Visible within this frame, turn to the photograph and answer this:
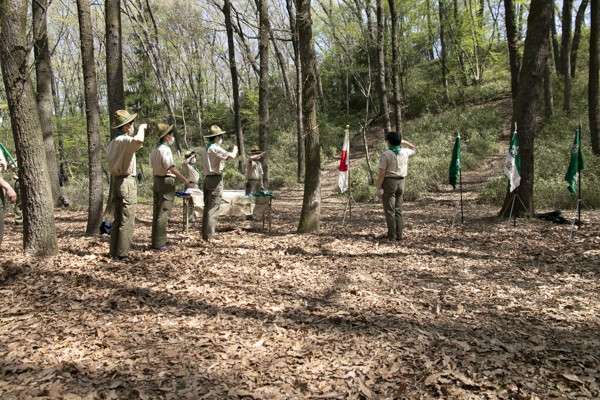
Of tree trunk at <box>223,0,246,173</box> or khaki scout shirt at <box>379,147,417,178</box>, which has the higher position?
tree trunk at <box>223,0,246,173</box>

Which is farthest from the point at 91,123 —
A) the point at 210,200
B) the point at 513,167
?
the point at 513,167

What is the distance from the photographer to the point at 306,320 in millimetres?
4199

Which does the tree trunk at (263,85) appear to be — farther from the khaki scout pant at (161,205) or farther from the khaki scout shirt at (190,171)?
the khaki scout pant at (161,205)

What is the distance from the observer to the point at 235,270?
227 inches

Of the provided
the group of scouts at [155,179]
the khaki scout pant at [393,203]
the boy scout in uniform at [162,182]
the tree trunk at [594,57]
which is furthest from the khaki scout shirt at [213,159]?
the tree trunk at [594,57]

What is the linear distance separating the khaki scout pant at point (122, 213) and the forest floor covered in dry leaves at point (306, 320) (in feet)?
0.83

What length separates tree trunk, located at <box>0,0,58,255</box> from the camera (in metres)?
5.15

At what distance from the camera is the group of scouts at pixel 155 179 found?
562cm

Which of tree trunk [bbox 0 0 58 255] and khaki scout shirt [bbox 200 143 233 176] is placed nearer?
tree trunk [bbox 0 0 58 255]

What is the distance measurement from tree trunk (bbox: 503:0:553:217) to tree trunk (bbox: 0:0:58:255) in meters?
8.70

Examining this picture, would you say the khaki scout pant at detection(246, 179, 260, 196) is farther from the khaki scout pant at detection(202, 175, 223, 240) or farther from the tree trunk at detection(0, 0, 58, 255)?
the tree trunk at detection(0, 0, 58, 255)

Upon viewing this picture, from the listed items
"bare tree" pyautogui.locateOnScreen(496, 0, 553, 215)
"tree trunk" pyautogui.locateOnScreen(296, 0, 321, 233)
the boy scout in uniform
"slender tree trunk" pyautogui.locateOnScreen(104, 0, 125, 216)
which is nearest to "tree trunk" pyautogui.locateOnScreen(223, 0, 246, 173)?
"slender tree trunk" pyautogui.locateOnScreen(104, 0, 125, 216)

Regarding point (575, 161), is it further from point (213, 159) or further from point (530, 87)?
point (213, 159)

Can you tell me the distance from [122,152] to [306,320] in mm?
3444
